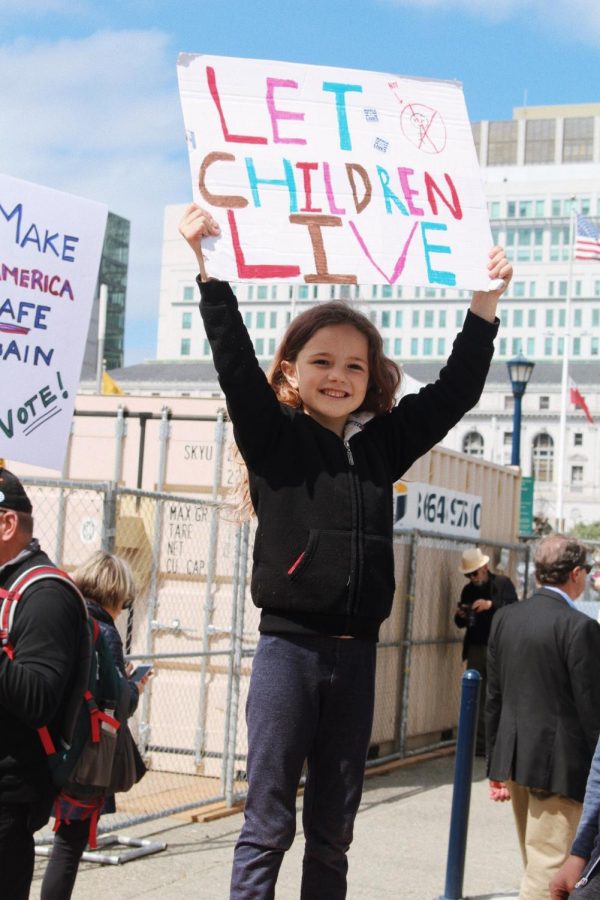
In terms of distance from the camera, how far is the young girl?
Result: 3301 millimetres

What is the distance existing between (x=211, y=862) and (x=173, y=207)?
96173 mm

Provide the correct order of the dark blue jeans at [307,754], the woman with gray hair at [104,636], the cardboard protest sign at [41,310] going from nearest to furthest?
the dark blue jeans at [307,754] → the woman with gray hair at [104,636] → the cardboard protest sign at [41,310]

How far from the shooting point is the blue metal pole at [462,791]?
6.68m

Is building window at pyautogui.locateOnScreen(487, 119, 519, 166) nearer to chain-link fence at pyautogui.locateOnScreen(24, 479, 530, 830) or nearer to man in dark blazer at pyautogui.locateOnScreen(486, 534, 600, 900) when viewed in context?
chain-link fence at pyautogui.locateOnScreen(24, 479, 530, 830)

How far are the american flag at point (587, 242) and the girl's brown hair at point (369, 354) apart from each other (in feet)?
78.6

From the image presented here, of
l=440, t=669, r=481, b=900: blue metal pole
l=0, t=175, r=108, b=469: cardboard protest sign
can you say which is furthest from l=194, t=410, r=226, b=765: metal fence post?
→ l=0, t=175, r=108, b=469: cardboard protest sign

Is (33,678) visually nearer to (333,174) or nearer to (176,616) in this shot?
(333,174)

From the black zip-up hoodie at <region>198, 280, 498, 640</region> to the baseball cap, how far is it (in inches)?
32.7

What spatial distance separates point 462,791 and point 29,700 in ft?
12.1

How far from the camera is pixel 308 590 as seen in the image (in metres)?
3.31

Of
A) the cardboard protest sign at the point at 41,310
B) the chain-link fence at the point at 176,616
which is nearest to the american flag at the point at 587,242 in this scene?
the chain-link fence at the point at 176,616

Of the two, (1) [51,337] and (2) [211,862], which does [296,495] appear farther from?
(2) [211,862]

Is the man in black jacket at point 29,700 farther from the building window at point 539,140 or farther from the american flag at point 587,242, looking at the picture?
the building window at point 539,140

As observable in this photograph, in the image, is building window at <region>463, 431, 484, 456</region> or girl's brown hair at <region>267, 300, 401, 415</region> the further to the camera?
building window at <region>463, 431, 484, 456</region>
